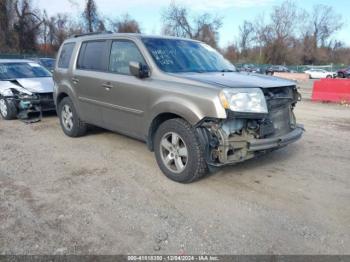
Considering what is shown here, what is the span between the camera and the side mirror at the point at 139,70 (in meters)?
4.68

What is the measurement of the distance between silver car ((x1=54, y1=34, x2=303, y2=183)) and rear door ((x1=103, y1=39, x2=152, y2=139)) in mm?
14

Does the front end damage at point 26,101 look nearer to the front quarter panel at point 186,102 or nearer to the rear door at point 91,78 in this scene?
the rear door at point 91,78

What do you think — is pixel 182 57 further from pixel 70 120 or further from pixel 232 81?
pixel 70 120

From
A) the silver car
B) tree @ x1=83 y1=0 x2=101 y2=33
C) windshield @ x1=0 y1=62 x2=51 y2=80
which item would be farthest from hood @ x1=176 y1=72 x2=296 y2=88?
tree @ x1=83 y1=0 x2=101 y2=33

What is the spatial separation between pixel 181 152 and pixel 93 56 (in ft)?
8.60

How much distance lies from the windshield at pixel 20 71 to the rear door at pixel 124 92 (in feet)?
16.5

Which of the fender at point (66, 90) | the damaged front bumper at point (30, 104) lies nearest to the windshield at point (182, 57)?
the fender at point (66, 90)

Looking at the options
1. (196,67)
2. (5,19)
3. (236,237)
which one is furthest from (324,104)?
(5,19)

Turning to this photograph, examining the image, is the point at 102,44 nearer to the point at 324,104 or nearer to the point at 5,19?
the point at 324,104

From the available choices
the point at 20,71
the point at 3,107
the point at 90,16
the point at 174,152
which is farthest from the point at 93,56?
the point at 90,16

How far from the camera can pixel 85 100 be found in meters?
6.07

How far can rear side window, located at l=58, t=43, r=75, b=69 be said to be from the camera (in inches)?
260

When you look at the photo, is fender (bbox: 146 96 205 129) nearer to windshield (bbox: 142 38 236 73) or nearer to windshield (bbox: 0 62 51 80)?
windshield (bbox: 142 38 236 73)

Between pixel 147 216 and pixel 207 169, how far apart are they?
3.49ft
